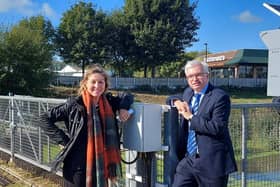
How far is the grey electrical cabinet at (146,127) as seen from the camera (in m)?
3.75

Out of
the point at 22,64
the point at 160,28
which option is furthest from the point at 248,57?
the point at 22,64

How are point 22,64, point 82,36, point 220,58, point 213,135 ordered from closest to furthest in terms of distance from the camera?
point 213,135 < point 22,64 < point 82,36 < point 220,58

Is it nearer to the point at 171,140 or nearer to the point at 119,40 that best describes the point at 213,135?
the point at 171,140

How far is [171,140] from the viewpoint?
12.4 ft

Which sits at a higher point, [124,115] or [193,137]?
[124,115]

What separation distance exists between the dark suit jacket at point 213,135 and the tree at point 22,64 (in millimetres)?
25233

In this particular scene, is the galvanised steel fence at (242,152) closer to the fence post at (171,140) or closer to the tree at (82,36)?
the fence post at (171,140)

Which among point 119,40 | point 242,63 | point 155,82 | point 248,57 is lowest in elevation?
point 155,82

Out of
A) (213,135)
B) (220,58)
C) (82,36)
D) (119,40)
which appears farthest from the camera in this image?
(220,58)

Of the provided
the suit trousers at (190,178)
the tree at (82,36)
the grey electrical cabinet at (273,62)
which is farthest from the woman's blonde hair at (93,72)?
the tree at (82,36)

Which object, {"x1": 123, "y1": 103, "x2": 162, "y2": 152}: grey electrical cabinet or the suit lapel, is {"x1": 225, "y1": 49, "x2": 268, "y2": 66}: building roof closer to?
{"x1": 123, "y1": 103, "x2": 162, "y2": 152}: grey electrical cabinet

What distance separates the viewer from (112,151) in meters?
3.63

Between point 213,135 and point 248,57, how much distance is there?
5222 cm

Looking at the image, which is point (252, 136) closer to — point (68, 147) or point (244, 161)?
point (244, 161)
